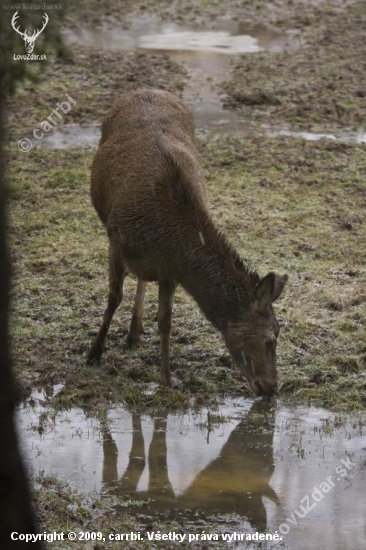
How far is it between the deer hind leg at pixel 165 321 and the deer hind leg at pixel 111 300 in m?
0.42

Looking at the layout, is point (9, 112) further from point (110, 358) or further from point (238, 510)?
point (238, 510)

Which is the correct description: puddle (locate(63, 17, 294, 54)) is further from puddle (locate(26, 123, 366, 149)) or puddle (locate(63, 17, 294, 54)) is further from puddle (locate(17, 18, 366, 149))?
puddle (locate(26, 123, 366, 149))

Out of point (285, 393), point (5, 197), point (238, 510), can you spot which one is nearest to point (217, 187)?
point (285, 393)

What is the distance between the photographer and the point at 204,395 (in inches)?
345

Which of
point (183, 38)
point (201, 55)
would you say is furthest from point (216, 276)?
point (183, 38)

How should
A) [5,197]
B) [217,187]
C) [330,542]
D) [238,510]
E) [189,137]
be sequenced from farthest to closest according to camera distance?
1. [217,187]
2. [189,137]
3. [238,510]
4. [330,542]
5. [5,197]

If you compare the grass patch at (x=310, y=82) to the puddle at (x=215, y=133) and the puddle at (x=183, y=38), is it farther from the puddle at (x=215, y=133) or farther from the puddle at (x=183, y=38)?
the puddle at (x=183, y=38)

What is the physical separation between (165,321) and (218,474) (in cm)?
185

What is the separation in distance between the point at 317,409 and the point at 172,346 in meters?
1.60

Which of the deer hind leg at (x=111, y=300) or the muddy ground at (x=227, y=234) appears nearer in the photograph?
the muddy ground at (x=227, y=234)

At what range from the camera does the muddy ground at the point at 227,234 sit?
354 inches

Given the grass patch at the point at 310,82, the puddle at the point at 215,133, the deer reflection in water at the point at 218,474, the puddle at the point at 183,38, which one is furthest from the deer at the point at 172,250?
the puddle at the point at 183,38

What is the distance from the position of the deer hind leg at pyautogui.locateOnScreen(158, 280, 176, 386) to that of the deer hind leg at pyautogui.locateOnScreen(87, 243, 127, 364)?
1.36 ft

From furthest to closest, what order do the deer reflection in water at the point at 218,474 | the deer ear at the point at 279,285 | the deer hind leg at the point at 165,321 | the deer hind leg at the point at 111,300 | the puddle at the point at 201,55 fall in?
the puddle at the point at 201,55, the deer hind leg at the point at 111,300, the deer hind leg at the point at 165,321, the deer ear at the point at 279,285, the deer reflection in water at the point at 218,474
